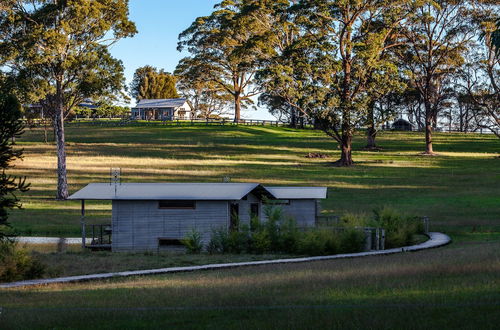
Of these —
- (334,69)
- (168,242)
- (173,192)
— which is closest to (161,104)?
(334,69)

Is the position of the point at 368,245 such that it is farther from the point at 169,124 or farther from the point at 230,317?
the point at 169,124

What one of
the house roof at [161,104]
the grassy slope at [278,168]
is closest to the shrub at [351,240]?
the grassy slope at [278,168]

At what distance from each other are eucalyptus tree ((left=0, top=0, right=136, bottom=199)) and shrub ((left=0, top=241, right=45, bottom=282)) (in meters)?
28.5

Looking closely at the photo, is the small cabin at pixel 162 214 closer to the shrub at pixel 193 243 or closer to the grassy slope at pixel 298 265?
the shrub at pixel 193 243

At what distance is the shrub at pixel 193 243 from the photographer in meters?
30.9

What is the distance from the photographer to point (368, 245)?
31.5 m

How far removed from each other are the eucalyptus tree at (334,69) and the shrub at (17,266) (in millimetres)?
46676

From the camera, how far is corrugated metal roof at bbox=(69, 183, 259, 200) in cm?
3347

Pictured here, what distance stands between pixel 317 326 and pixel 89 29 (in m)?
44.1

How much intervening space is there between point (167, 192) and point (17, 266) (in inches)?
559

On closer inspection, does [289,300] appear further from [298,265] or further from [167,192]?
[167,192]

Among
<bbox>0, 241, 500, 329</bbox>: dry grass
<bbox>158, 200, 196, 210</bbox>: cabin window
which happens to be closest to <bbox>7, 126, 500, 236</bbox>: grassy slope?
<bbox>158, 200, 196, 210</bbox>: cabin window

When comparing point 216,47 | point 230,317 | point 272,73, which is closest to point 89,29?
point 272,73

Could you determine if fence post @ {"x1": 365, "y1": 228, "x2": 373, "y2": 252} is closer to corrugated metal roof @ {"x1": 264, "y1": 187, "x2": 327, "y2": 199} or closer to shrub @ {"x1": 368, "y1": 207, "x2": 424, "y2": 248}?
shrub @ {"x1": 368, "y1": 207, "x2": 424, "y2": 248}
